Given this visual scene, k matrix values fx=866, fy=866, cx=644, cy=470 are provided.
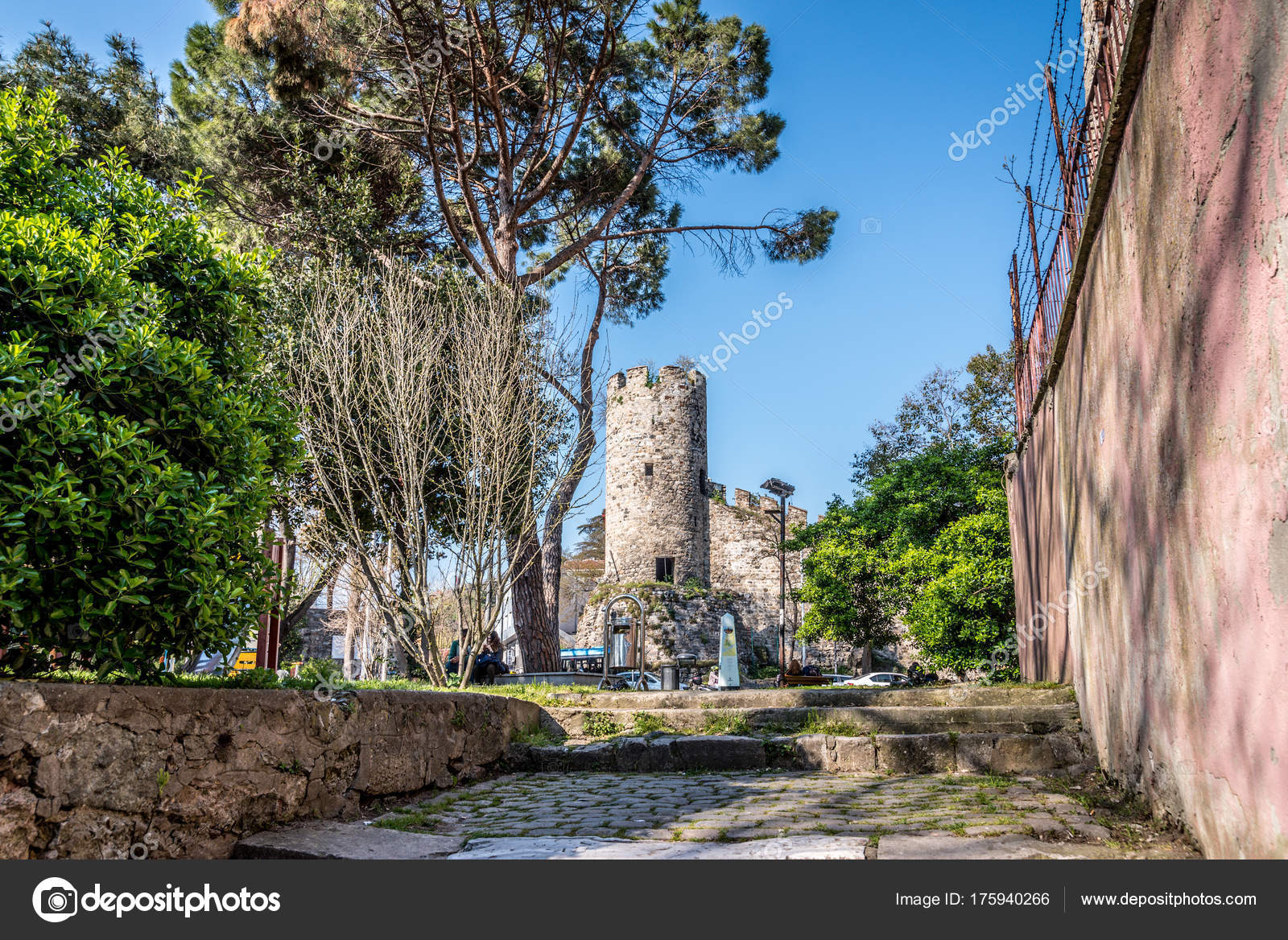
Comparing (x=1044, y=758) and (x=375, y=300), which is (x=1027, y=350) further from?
(x=375, y=300)

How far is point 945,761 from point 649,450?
21.1 meters

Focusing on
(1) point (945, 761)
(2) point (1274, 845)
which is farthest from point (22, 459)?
(1) point (945, 761)

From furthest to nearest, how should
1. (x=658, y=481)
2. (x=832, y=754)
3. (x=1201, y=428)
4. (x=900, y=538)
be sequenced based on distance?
1. (x=658, y=481)
2. (x=900, y=538)
3. (x=832, y=754)
4. (x=1201, y=428)

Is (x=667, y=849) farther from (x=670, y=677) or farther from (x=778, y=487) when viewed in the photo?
(x=778, y=487)

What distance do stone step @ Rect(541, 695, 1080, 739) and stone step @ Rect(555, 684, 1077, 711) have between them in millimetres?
49

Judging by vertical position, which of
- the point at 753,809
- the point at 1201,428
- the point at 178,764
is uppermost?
the point at 1201,428

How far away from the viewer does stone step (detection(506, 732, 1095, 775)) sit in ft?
15.7

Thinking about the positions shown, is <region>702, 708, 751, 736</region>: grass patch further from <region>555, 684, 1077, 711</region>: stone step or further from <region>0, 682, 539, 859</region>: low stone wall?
<region>0, 682, 539, 859</region>: low stone wall

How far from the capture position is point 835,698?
617 centimetres
